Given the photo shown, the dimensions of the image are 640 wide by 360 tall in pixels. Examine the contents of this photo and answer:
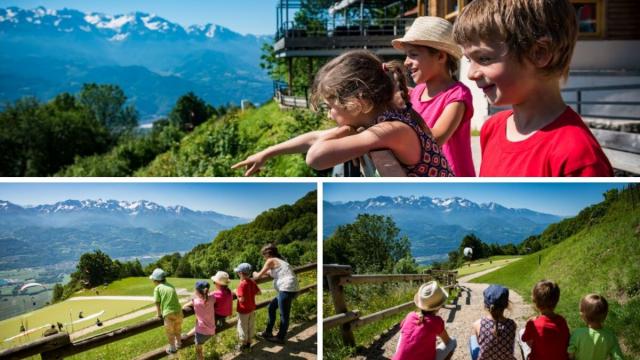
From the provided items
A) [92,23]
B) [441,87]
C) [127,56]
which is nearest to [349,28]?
[441,87]

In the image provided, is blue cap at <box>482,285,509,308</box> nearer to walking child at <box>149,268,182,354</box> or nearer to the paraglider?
walking child at <box>149,268,182,354</box>

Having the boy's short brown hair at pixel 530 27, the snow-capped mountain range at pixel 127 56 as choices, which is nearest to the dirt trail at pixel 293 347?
the boy's short brown hair at pixel 530 27

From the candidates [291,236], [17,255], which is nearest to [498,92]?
[291,236]

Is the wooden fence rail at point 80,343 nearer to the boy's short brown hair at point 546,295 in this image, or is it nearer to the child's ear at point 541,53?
the boy's short brown hair at point 546,295

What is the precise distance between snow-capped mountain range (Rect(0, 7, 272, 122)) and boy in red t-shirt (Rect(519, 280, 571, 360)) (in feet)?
434

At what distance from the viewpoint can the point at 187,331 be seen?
220 cm

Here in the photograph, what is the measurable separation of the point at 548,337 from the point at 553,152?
1.72ft

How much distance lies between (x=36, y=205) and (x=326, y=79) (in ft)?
3.05

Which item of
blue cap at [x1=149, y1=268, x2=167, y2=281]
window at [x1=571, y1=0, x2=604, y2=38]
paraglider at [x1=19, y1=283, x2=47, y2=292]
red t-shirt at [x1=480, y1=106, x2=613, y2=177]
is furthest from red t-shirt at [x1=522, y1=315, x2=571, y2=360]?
window at [x1=571, y1=0, x2=604, y2=38]

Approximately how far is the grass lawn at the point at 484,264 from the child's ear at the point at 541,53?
0.56 meters

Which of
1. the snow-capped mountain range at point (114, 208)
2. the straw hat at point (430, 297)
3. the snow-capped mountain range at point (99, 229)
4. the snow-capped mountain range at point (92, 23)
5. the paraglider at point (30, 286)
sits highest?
the snow-capped mountain range at point (92, 23)

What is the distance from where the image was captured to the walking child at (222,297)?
2.23m

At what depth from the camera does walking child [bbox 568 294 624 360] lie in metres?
2.08

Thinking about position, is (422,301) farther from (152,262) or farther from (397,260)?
(152,262)
